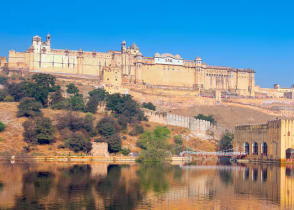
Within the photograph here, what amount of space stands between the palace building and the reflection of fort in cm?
5455

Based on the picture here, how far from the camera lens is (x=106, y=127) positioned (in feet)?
177

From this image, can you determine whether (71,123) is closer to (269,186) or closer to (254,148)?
(254,148)

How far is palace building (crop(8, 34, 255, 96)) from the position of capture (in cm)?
9156

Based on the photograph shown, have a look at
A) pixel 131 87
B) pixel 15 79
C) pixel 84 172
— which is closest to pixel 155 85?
pixel 131 87

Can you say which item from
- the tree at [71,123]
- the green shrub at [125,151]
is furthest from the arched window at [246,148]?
the tree at [71,123]

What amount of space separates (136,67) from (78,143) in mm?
50605

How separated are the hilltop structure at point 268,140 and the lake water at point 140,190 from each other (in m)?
12.0

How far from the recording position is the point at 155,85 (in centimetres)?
9981

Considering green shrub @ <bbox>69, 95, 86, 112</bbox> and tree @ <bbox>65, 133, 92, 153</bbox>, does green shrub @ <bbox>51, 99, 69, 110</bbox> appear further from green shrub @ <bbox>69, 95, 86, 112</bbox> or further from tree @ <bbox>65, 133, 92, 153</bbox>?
tree @ <bbox>65, 133, 92, 153</bbox>

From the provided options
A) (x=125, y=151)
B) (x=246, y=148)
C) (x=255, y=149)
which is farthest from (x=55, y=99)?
(x=255, y=149)

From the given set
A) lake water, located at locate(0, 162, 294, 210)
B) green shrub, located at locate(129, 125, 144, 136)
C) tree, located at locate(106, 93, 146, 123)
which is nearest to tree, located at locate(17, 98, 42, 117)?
tree, located at locate(106, 93, 146, 123)

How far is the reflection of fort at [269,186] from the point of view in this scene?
2422cm

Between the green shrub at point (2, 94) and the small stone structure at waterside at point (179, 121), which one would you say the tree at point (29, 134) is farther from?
the small stone structure at waterside at point (179, 121)

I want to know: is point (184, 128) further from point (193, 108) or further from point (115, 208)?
point (115, 208)
